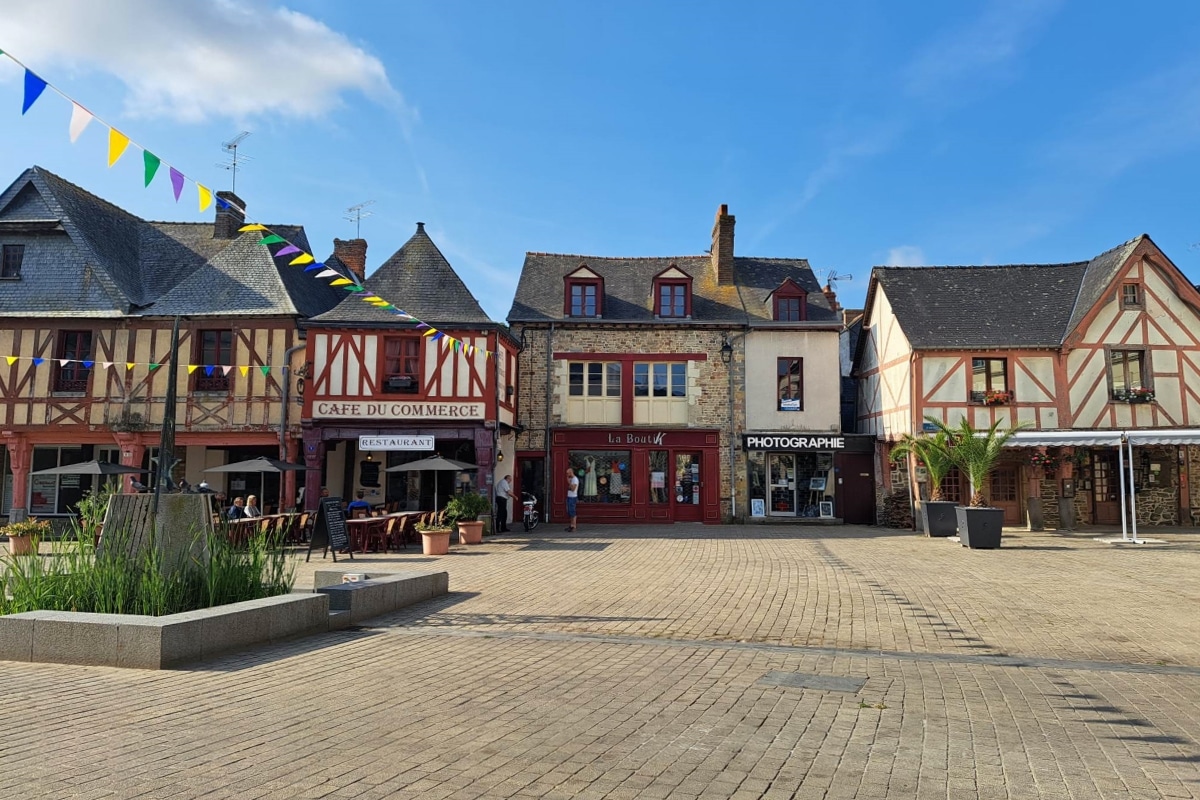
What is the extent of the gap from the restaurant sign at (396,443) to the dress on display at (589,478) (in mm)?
5405

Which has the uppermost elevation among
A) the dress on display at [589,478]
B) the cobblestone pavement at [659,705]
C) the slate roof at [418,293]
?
the slate roof at [418,293]

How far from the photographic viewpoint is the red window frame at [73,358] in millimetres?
19172

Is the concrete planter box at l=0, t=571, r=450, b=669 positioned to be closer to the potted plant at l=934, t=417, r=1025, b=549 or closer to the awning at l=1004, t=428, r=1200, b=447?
the potted plant at l=934, t=417, r=1025, b=549

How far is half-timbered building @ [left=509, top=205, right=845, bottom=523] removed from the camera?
72.0 feet

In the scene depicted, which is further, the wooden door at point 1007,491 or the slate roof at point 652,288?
the slate roof at point 652,288

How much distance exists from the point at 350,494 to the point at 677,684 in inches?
689

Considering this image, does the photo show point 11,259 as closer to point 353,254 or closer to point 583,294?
point 353,254

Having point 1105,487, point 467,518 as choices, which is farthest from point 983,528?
point 467,518

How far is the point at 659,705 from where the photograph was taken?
4.72m

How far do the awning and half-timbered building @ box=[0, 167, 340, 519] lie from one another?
1631cm

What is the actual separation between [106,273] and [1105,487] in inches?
985

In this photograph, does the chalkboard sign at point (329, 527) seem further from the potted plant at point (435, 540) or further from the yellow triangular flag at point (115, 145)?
the yellow triangular flag at point (115, 145)

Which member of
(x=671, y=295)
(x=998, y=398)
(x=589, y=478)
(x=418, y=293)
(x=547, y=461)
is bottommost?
(x=589, y=478)

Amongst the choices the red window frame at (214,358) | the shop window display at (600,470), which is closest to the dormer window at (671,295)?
the shop window display at (600,470)
